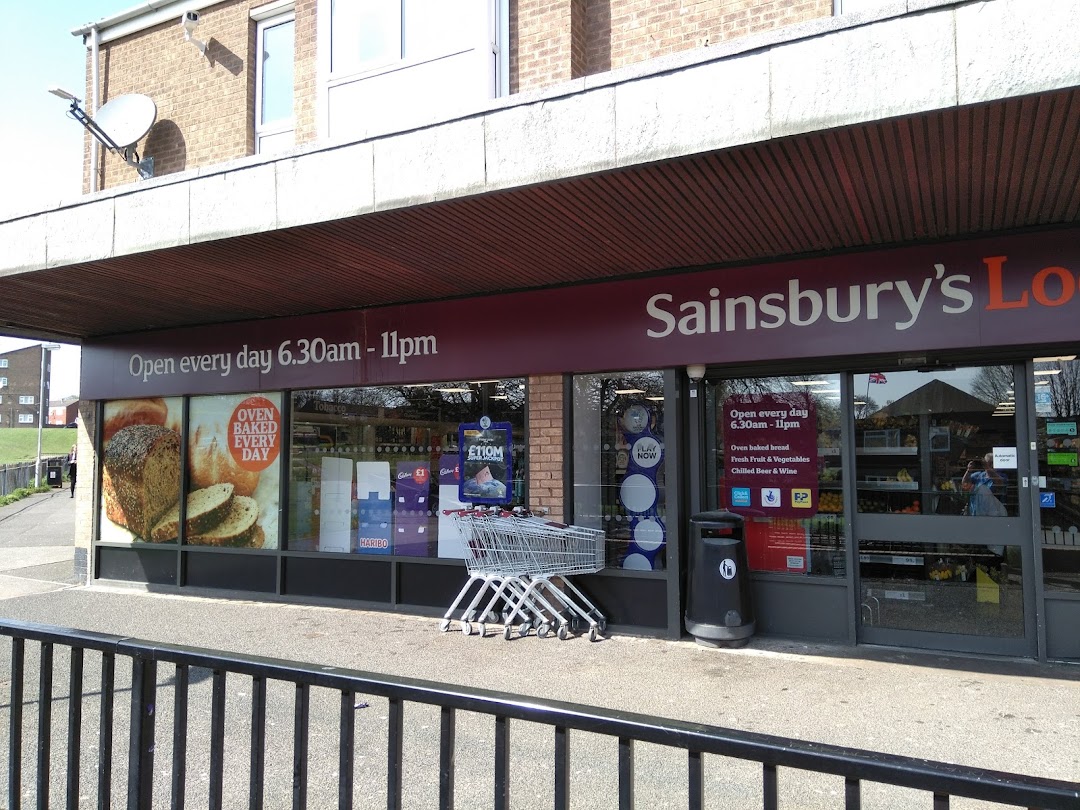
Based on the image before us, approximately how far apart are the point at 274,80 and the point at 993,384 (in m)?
8.27

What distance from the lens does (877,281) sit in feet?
20.0

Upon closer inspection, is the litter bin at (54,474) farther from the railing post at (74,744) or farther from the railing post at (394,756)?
the railing post at (394,756)

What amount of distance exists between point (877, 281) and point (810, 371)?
3.25 ft

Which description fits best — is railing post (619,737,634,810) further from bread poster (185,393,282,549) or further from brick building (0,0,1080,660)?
bread poster (185,393,282,549)

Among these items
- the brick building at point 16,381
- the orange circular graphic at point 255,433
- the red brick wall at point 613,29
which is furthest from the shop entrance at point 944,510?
the brick building at point 16,381

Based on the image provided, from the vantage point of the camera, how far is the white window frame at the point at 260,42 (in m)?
9.30

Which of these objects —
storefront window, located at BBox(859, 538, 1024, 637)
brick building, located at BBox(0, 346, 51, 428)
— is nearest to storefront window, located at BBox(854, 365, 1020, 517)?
storefront window, located at BBox(859, 538, 1024, 637)

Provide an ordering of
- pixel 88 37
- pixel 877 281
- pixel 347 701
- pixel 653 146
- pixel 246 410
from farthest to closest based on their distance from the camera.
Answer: pixel 88 37
pixel 246 410
pixel 877 281
pixel 653 146
pixel 347 701

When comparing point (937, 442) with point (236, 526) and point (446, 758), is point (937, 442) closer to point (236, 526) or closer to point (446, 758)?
point (446, 758)

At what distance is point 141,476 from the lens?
1004cm

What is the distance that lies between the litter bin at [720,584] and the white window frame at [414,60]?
429cm

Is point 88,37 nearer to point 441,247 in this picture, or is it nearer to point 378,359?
point 378,359

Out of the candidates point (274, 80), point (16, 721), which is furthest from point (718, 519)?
point (274, 80)

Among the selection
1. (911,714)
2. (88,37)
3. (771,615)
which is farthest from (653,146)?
(88,37)
